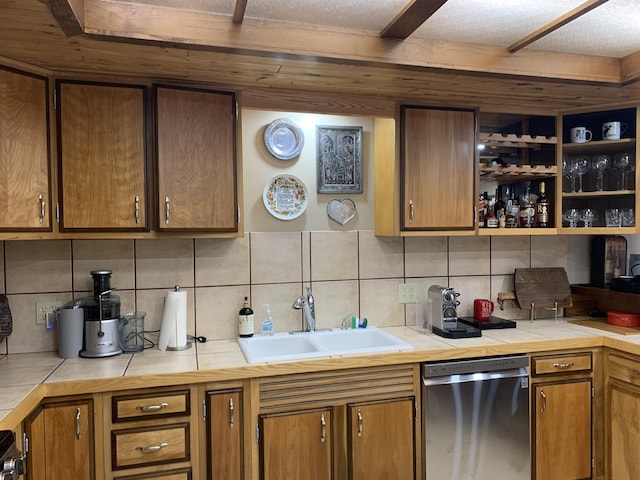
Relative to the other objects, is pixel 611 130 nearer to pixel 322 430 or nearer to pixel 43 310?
pixel 322 430

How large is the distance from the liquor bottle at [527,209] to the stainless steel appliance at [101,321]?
7.55ft

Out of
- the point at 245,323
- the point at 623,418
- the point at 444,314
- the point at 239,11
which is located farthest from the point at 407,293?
the point at 239,11

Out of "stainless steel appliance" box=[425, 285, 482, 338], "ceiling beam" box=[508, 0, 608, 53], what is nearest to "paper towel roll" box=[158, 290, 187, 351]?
"stainless steel appliance" box=[425, 285, 482, 338]

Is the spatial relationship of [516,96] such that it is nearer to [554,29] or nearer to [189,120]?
[554,29]

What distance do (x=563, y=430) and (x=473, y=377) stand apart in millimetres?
631

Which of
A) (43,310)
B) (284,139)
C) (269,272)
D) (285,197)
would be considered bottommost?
(43,310)

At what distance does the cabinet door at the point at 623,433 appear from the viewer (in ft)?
7.07

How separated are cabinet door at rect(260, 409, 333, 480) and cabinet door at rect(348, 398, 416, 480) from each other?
0.12 metres

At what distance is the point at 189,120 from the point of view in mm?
2018

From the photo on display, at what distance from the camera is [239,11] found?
60.4 inches

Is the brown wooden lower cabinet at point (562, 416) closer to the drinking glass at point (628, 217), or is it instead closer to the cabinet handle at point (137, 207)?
the drinking glass at point (628, 217)

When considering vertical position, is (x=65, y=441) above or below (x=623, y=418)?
above

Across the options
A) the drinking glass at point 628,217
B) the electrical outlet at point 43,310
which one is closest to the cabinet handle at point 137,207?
the electrical outlet at point 43,310

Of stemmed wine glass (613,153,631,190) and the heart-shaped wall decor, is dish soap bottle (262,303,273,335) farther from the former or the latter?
stemmed wine glass (613,153,631,190)
